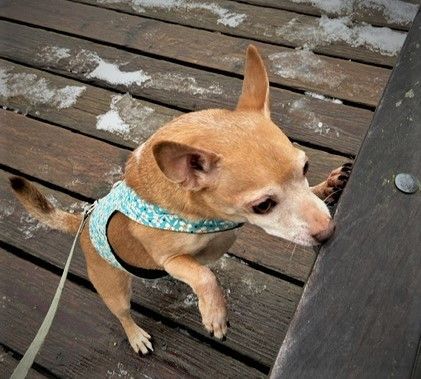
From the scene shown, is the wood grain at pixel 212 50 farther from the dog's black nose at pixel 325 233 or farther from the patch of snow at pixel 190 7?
the dog's black nose at pixel 325 233

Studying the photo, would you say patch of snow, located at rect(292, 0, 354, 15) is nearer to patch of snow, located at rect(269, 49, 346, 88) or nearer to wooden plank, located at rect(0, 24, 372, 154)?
patch of snow, located at rect(269, 49, 346, 88)

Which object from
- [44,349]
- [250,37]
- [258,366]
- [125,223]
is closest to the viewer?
[125,223]

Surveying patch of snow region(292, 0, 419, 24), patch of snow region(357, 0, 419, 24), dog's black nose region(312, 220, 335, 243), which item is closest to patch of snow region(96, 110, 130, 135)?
patch of snow region(292, 0, 419, 24)

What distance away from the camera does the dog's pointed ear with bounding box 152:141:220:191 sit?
4.18 feet

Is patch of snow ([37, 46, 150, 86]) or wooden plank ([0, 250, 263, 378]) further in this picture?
patch of snow ([37, 46, 150, 86])

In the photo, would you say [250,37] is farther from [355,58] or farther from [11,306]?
[11,306]

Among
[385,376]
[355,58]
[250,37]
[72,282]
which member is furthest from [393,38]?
[385,376]

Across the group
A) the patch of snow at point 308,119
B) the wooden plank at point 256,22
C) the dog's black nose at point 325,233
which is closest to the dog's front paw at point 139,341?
the dog's black nose at point 325,233

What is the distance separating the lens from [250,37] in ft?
10.3

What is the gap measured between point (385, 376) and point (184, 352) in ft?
4.19

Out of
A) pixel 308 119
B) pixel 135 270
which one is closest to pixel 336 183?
pixel 135 270

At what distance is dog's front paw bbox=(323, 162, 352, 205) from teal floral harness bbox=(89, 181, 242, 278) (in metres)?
0.31

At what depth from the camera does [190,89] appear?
2.94 m

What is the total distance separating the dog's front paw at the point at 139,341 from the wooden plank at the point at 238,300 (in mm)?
86
